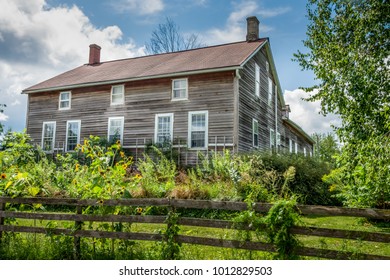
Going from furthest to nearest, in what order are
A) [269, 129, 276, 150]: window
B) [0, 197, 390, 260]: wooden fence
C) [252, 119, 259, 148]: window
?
[269, 129, 276, 150]: window < [252, 119, 259, 148]: window < [0, 197, 390, 260]: wooden fence

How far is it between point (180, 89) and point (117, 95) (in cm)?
418

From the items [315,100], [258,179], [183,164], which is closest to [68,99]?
[183,164]

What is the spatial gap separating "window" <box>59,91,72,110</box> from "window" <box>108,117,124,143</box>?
362 cm

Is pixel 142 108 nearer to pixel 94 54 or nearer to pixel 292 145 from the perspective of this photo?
pixel 94 54

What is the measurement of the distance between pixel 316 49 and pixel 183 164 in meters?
10.3

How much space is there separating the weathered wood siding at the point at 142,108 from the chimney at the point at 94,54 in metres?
5.61

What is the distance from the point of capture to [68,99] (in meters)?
22.6

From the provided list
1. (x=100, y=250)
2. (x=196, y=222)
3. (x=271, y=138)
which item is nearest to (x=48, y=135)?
(x=271, y=138)

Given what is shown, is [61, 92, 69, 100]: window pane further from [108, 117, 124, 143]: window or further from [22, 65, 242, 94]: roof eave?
[108, 117, 124, 143]: window

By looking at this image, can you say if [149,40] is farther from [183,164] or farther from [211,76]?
[183,164]

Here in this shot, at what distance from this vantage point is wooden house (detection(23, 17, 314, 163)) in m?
18.2

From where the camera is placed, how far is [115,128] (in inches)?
816

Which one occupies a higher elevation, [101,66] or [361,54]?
[101,66]

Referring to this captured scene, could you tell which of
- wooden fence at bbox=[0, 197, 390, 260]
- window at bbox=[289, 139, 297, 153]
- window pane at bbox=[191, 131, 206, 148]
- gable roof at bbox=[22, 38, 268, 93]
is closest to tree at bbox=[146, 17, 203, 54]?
gable roof at bbox=[22, 38, 268, 93]
